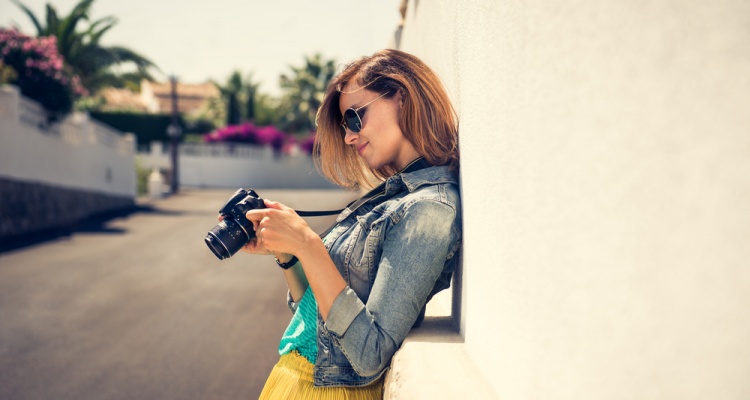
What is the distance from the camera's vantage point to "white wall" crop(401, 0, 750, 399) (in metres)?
0.65

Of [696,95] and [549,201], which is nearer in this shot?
[696,95]

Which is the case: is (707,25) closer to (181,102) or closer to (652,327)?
(652,327)

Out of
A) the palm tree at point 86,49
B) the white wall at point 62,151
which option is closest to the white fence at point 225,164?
the palm tree at point 86,49

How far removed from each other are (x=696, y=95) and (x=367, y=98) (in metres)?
1.51

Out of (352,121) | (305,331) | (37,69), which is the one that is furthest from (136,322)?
(37,69)

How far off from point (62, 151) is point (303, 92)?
1198 inches

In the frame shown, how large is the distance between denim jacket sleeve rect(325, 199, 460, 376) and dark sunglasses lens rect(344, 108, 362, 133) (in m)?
0.48

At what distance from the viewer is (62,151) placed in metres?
15.5

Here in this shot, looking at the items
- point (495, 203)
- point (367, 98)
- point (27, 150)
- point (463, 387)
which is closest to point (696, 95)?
point (495, 203)

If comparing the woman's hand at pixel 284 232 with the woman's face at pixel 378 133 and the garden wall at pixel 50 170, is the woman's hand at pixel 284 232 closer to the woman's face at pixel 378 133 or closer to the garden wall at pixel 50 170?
the woman's face at pixel 378 133

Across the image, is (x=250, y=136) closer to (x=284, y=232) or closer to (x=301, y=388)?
(x=301, y=388)

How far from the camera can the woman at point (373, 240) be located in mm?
1729

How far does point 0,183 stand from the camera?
38.4 feet

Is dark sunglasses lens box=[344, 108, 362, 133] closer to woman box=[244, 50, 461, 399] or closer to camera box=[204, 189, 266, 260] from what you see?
woman box=[244, 50, 461, 399]
